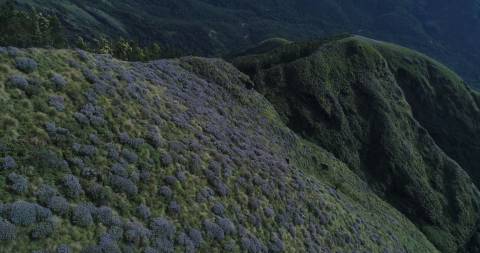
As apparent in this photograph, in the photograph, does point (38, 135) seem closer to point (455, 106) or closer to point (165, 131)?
point (165, 131)

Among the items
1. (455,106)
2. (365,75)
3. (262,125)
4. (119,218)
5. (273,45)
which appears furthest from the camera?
(273,45)

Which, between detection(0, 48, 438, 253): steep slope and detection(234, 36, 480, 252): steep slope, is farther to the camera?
detection(234, 36, 480, 252): steep slope

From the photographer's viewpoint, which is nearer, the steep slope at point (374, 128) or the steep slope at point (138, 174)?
the steep slope at point (138, 174)

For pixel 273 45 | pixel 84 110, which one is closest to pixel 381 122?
pixel 84 110

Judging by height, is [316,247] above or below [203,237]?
below

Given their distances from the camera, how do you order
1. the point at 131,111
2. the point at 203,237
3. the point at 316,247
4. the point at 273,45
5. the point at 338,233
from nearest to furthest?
the point at 203,237 → the point at 131,111 → the point at 316,247 → the point at 338,233 → the point at 273,45
